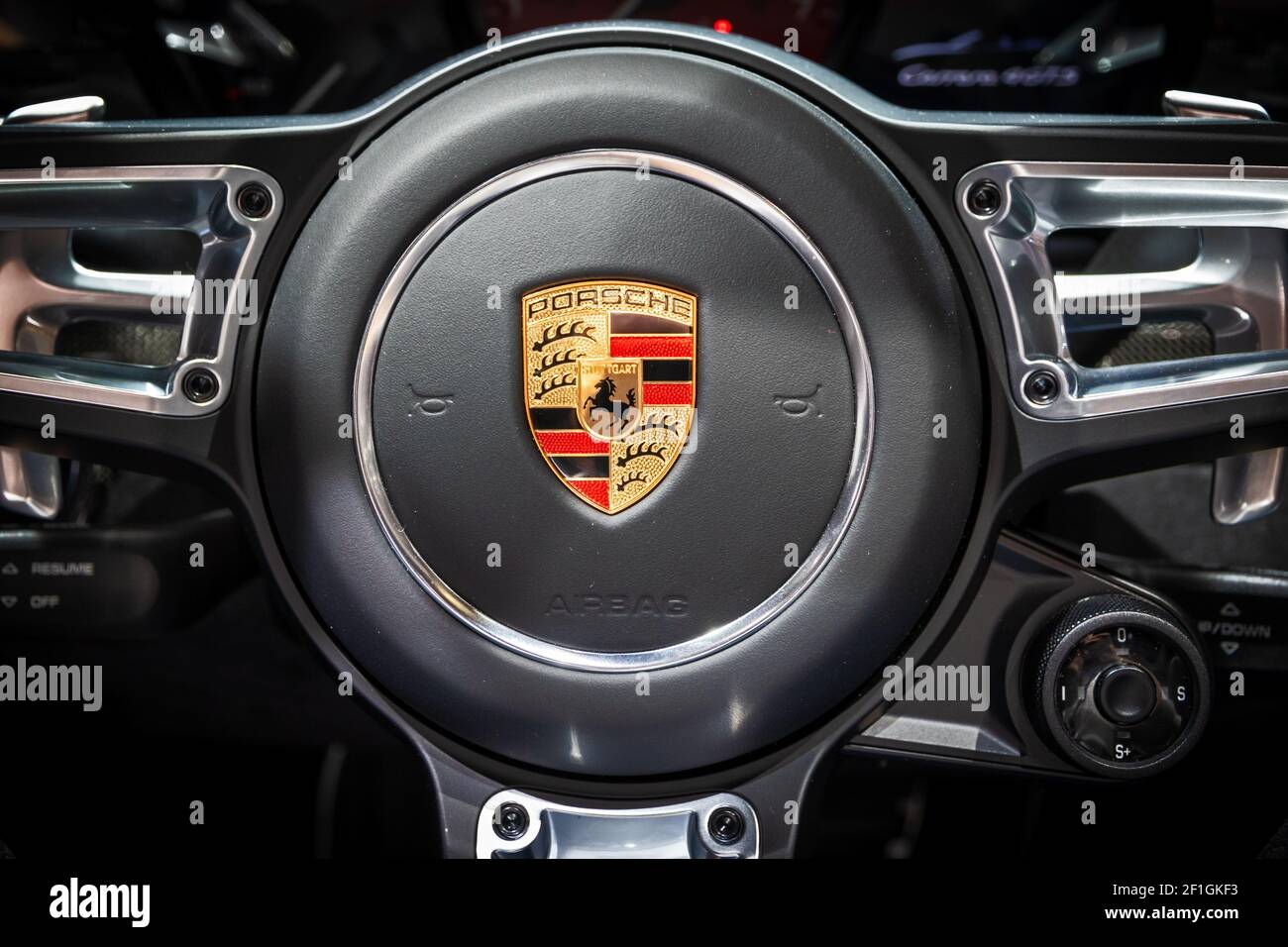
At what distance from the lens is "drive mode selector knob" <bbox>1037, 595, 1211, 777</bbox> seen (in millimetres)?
1149

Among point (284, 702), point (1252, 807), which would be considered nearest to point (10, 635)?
point (284, 702)

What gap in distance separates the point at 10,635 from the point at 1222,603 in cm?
153

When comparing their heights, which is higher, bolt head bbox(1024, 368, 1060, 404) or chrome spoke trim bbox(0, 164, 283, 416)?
chrome spoke trim bbox(0, 164, 283, 416)

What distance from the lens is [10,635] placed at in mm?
1422

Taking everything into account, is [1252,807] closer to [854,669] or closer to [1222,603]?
[1222,603]

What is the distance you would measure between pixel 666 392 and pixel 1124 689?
55cm

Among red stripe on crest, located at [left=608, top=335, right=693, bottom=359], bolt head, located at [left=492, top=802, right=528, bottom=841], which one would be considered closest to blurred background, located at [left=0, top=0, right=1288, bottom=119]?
red stripe on crest, located at [left=608, top=335, right=693, bottom=359]

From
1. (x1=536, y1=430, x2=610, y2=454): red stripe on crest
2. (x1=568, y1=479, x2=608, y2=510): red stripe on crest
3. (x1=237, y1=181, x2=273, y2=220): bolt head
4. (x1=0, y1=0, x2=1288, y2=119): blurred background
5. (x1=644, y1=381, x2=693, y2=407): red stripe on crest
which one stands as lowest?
(x1=568, y1=479, x2=608, y2=510): red stripe on crest

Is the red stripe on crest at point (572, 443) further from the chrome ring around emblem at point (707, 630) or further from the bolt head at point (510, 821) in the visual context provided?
the bolt head at point (510, 821)

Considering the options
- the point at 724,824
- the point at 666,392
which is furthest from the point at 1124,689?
the point at 666,392

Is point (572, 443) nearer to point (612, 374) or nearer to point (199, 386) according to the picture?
point (612, 374)

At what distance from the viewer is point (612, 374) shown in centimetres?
109

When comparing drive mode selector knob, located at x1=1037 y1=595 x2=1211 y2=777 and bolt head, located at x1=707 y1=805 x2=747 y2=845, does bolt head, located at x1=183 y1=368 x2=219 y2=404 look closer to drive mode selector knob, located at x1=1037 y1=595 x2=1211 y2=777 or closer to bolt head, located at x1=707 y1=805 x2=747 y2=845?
bolt head, located at x1=707 y1=805 x2=747 y2=845

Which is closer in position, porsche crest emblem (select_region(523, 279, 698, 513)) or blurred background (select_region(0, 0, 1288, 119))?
porsche crest emblem (select_region(523, 279, 698, 513))
